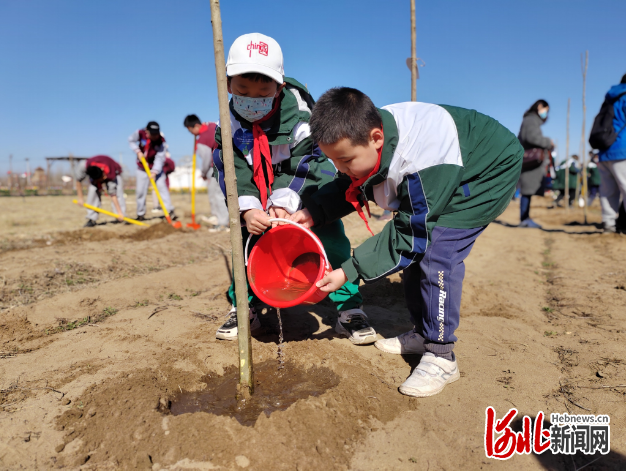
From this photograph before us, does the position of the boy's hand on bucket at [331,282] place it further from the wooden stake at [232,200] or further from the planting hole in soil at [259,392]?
the planting hole in soil at [259,392]

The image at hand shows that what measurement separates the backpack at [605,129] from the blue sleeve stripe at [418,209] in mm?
5033

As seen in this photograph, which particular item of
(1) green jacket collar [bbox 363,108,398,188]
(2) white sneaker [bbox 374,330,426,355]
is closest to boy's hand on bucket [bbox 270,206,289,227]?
(1) green jacket collar [bbox 363,108,398,188]

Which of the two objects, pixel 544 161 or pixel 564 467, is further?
pixel 544 161

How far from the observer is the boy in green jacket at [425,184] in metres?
1.86

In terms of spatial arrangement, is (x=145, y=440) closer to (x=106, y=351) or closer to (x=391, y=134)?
(x=106, y=351)

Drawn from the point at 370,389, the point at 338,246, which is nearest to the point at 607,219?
the point at 338,246

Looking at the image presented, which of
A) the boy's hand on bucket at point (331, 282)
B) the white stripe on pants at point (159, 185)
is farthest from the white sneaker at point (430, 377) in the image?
the white stripe on pants at point (159, 185)

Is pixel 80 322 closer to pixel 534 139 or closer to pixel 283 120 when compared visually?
pixel 283 120

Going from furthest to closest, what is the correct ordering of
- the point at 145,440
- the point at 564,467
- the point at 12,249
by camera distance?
the point at 12,249
the point at 145,440
the point at 564,467

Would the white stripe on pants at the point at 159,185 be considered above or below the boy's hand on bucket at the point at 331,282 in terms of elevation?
above

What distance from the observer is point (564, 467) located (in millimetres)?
1605

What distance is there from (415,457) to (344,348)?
929mm

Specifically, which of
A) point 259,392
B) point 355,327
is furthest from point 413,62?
point 259,392

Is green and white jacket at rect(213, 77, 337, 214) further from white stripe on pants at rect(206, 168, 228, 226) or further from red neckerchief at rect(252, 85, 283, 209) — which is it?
white stripe on pants at rect(206, 168, 228, 226)
